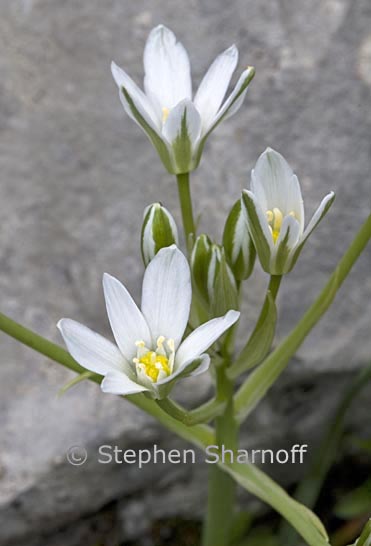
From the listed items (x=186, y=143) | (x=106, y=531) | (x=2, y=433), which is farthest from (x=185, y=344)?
(x=106, y=531)

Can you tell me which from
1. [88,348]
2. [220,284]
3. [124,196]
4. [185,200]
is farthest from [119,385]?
[124,196]

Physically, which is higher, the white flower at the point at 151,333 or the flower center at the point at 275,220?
the flower center at the point at 275,220

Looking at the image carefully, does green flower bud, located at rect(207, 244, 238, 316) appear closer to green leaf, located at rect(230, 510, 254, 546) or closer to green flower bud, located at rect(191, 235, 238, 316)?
green flower bud, located at rect(191, 235, 238, 316)

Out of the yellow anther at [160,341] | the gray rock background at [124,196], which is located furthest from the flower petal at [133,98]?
the gray rock background at [124,196]

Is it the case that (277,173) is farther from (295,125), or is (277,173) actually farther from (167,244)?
(295,125)

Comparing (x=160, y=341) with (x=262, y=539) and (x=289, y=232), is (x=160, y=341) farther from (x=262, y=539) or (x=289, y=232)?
(x=262, y=539)

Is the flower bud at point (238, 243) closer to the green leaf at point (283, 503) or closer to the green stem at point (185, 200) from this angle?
the green stem at point (185, 200)

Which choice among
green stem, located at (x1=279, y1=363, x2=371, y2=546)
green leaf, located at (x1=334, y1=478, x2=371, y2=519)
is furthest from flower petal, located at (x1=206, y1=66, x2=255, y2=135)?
green leaf, located at (x1=334, y1=478, x2=371, y2=519)
